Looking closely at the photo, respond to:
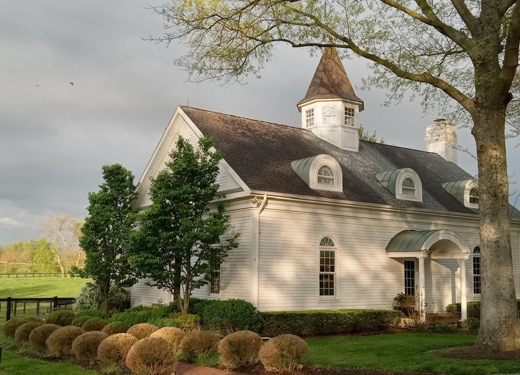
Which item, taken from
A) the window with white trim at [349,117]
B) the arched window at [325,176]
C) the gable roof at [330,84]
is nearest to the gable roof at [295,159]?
the arched window at [325,176]

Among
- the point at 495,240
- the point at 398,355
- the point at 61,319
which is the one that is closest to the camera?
the point at 398,355

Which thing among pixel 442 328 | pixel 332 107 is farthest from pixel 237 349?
pixel 332 107

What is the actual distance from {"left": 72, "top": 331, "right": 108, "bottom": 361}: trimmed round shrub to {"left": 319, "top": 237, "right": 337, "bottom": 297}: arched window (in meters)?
8.77

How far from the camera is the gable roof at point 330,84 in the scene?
2595 centimetres

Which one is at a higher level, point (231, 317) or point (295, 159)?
point (295, 159)

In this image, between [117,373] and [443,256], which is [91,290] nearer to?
[117,373]

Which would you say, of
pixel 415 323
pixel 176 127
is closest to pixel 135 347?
pixel 415 323

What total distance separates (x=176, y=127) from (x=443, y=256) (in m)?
12.3

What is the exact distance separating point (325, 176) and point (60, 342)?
35.4 feet

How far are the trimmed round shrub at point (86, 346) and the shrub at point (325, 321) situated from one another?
5441 millimetres

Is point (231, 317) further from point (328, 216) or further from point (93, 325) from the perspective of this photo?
point (328, 216)

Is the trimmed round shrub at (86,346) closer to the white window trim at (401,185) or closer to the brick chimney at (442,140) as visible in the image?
the white window trim at (401,185)

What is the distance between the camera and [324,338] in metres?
16.3

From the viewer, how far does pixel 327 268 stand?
62.1 feet
